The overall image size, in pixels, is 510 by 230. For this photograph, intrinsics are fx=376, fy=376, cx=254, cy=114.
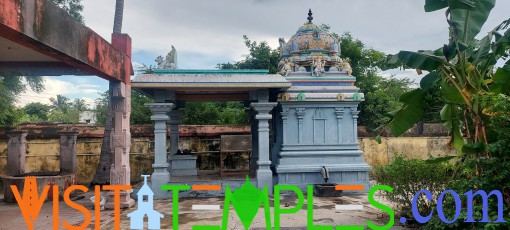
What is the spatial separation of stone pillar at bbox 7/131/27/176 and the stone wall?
76.9 inches

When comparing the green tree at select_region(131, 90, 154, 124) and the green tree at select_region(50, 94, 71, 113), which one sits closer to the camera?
the green tree at select_region(131, 90, 154, 124)

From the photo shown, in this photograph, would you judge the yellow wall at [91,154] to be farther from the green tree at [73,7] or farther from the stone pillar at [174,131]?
the green tree at [73,7]

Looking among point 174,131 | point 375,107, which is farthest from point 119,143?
point 375,107

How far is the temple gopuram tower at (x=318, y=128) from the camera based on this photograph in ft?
36.1

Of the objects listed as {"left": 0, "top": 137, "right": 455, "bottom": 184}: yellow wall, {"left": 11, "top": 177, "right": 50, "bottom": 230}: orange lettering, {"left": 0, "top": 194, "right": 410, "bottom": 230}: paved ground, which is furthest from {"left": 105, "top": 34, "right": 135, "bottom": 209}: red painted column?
{"left": 0, "top": 137, "right": 455, "bottom": 184}: yellow wall

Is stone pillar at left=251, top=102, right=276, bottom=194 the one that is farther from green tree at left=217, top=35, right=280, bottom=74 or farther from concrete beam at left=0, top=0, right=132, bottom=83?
green tree at left=217, top=35, right=280, bottom=74

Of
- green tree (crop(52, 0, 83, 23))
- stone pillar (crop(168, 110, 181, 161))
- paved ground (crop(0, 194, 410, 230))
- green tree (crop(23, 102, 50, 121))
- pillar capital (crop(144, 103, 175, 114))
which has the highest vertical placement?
green tree (crop(52, 0, 83, 23))

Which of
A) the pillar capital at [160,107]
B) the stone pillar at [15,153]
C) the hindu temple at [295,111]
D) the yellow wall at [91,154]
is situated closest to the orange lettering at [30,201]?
the stone pillar at [15,153]

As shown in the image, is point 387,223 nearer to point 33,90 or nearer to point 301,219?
point 301,219

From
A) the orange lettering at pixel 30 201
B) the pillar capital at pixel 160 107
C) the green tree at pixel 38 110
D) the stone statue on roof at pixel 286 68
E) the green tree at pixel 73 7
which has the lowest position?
the orange lettering at pixel 30 201

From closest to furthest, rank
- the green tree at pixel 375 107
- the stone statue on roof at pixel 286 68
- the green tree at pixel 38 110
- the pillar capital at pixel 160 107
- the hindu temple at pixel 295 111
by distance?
the pillar capital at pixel 160 107 < the hindu temple at pixel 295 111 < the stone statue on roof at pixel 286 68 < the green tree at pixel 375 107 < the green tree at pixel 38 110

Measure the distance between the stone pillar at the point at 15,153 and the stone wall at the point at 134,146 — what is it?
1.95 m

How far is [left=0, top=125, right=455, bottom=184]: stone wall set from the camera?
13.3 m

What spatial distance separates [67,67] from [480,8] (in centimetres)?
796
